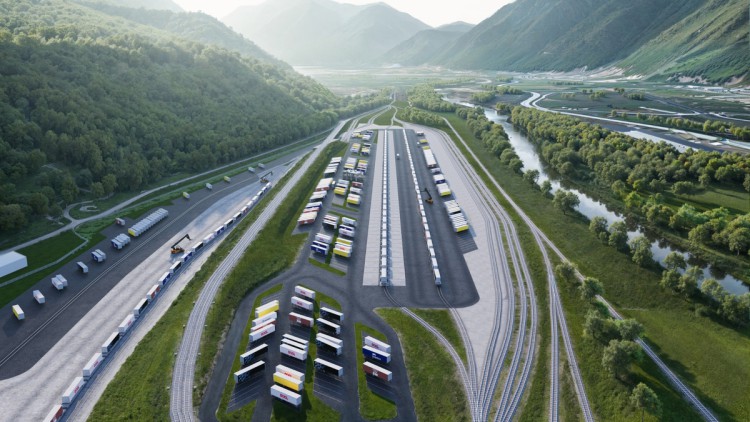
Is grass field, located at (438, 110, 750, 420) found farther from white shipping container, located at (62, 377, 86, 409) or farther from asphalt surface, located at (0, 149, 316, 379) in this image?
asphalt surface, located at (0, 149, 316, 379)

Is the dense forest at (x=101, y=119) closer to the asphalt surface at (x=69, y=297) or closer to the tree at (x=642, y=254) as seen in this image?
the asphalt surface at (x=69, y=297)

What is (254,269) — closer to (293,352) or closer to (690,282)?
(293,352)

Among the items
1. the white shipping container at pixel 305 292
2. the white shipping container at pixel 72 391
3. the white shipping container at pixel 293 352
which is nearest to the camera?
the white shipping container at pixel 72 391

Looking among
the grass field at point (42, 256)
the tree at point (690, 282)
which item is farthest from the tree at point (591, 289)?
the grass field at point (42, 256)

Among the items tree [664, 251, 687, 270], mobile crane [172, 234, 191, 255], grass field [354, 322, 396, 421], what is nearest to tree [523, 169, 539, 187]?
tree [664, 251, 687, 270]

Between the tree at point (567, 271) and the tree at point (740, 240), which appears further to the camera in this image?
the tree at point (740, 240)

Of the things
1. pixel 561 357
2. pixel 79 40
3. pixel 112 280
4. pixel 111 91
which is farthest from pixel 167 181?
pixel 561 357

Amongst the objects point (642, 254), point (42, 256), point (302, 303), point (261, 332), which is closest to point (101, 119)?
point (42, 256)
